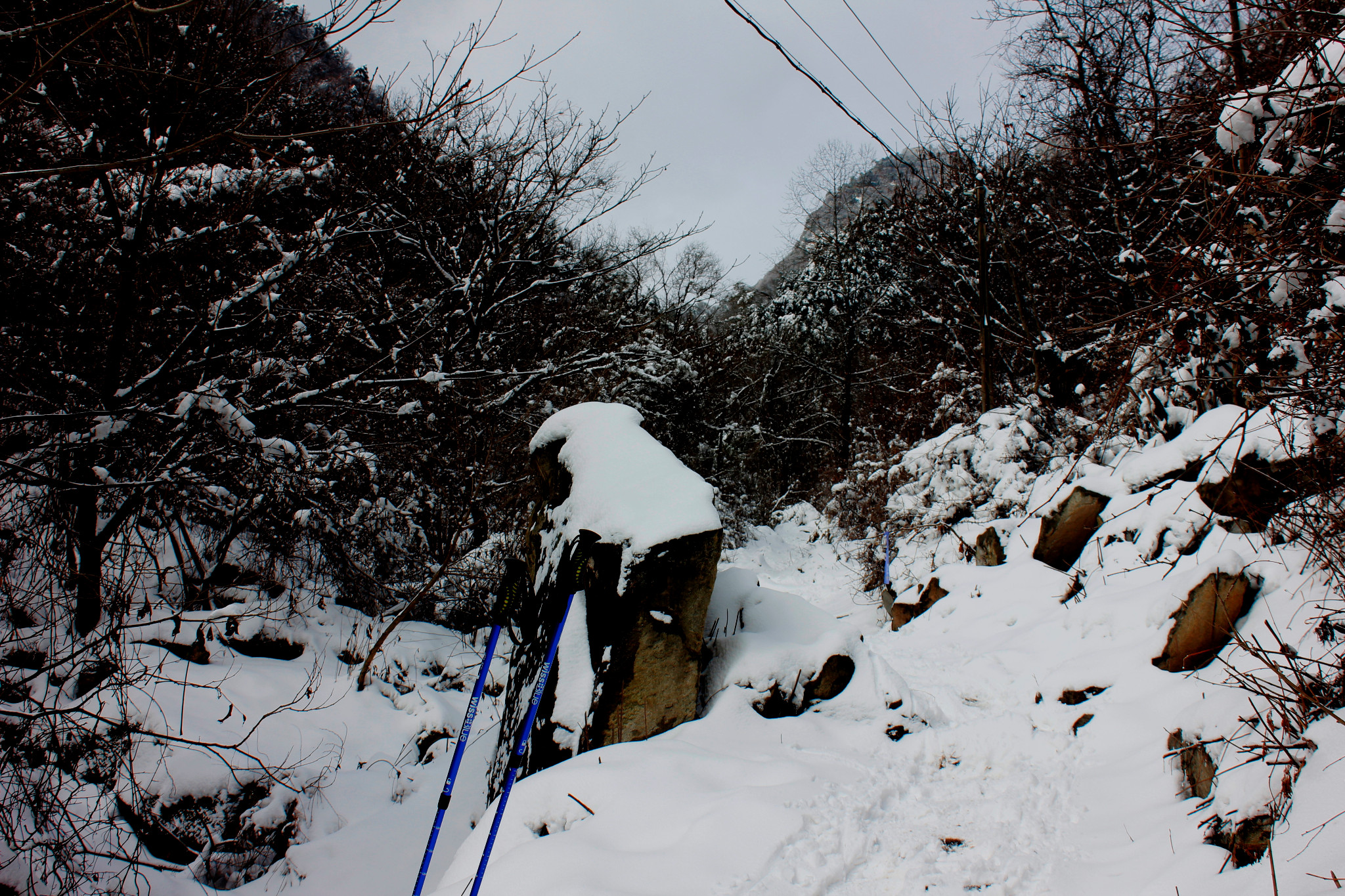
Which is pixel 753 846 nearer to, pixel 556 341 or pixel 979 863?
pixel 979 863

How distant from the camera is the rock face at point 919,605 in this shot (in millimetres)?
6078

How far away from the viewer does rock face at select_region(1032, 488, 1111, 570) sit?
498 cm

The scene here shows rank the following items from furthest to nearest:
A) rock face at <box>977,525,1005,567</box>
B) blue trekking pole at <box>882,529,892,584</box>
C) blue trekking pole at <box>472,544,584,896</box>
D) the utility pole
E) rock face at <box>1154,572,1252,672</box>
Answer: the utility pole → blue trekking pole at <box>882,529,892,584</box> → rock face at <box>977,525,1005,567</box> → rock face at <box>1154,572,1252,672</box> → blue trekking pole at <box>472,544,584,896</box>

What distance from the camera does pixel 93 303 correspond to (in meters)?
3.97

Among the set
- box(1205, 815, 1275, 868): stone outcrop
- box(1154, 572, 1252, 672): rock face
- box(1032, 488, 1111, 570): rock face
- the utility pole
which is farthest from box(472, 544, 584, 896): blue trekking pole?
the utility pole

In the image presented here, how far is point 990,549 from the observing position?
6.14 metres

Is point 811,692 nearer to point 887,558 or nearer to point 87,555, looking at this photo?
point 887,558

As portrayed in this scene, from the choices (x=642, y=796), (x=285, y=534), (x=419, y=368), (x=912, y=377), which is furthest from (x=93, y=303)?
(x=912, y=377)

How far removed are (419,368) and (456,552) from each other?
2.26m

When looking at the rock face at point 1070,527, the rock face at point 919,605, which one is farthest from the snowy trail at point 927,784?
the rock face at point 919,605

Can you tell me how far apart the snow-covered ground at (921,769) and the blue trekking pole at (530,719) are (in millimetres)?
110

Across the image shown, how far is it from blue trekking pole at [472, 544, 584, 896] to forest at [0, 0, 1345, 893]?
4.85 ft

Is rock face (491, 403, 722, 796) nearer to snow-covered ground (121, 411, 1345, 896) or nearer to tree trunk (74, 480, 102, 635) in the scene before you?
snow-covered ground (121, 411, 1345, 896)

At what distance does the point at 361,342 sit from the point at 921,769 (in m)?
6.47
